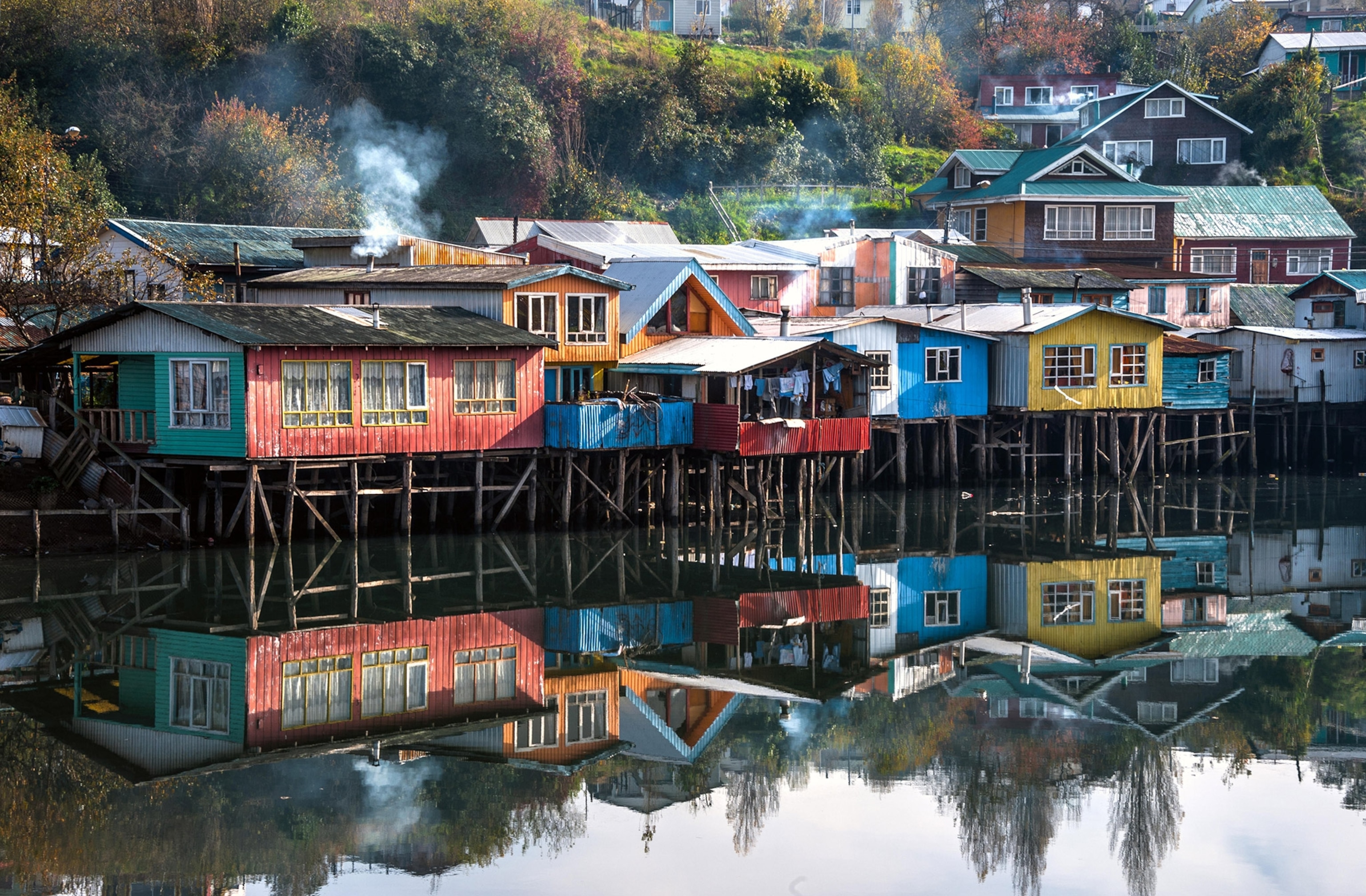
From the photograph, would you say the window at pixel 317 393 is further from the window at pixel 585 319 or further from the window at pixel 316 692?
the window at pixel 316 692

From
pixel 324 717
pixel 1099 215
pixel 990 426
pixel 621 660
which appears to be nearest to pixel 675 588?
pixel 621 660

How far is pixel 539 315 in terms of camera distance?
36.4m

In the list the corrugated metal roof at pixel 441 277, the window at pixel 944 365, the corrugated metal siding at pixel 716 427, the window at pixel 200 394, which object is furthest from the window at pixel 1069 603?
the window at pixel 200 394

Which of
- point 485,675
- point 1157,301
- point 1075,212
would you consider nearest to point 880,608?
point 485,675

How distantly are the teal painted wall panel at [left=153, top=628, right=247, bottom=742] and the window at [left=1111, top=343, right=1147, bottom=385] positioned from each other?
29.9 metres

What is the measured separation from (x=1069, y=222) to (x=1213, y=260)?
713 centimetres

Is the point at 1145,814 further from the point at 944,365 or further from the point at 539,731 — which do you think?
the point at 944,365

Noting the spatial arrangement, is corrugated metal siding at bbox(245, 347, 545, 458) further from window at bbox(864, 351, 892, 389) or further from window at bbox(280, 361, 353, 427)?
window at bbox(864, 351, 892, 389)

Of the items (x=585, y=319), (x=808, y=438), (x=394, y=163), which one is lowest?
(x=808, y=438)

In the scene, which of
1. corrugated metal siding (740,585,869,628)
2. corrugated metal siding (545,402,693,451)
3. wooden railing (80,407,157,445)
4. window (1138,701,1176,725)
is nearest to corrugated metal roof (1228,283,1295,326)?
corrugated metal siding (545,402,693,451)

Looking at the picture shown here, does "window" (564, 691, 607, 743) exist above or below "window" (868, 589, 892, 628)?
below

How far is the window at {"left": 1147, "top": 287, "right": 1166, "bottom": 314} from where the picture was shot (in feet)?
183

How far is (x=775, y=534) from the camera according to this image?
35.9 metres

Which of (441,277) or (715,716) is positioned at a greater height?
(441,277)
